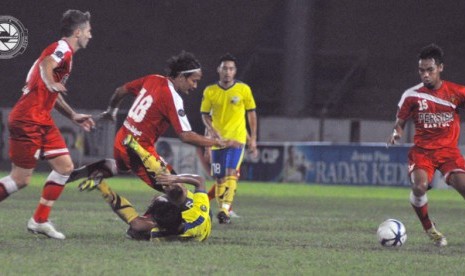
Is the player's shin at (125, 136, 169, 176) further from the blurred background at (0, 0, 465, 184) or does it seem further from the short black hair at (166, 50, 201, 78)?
the blurred background at (0, 0, 465, 184)

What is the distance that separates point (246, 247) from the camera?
9352mm

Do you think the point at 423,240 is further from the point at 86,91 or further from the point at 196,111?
the point at 86,91

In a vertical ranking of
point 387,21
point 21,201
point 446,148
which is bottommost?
point 21,201

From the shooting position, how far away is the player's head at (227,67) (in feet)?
44.8

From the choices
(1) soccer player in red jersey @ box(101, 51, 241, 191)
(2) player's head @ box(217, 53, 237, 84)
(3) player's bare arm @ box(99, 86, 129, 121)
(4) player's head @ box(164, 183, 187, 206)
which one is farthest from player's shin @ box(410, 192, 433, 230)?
(2) player's head @ box(217, 53, 237, 84)

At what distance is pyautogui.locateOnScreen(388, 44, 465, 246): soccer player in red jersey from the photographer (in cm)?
1038

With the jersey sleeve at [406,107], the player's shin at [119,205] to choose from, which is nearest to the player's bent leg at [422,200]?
the jersey sleeve at [406,107]

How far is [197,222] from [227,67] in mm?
4400

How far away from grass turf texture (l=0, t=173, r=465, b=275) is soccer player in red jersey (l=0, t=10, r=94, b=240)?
0.50 meters

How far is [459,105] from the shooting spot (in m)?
10.6

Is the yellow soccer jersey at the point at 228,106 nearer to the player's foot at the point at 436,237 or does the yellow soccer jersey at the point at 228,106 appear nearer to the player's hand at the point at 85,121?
the player's foot at the point at 436,237

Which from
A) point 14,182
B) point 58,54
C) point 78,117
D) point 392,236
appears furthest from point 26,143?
point 392,236

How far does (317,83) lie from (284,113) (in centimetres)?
212

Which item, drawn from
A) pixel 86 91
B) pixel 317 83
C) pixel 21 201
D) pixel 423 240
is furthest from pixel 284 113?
pixel 423 240
